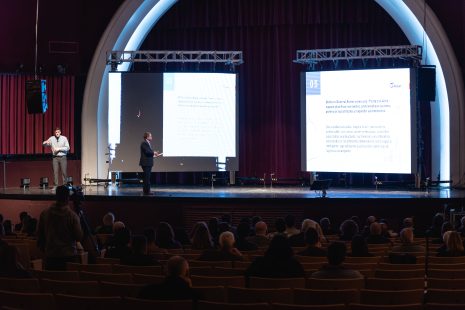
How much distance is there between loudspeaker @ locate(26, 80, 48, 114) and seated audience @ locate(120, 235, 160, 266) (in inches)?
336

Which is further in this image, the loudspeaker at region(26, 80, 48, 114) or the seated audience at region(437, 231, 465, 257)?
the loudspeaker at region(26, 80, 48, 114)

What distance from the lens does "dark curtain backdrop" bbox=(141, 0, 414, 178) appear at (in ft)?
59.8

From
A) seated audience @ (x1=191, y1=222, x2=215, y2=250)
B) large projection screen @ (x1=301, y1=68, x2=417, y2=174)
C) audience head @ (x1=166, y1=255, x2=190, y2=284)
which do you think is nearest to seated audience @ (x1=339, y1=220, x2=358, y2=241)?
seated audience @ (x1=191, y1=222, x2=215, y2=250)

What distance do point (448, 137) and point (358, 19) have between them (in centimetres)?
396

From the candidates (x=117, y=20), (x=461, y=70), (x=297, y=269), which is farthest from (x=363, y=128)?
(x=297, y=269)

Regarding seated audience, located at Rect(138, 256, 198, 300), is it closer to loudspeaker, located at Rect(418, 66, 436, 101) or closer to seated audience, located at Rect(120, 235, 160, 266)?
seated audience, located at Rect(120, 235, 160, 266)

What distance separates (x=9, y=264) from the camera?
19.1 ft

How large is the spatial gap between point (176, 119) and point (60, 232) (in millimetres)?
10113

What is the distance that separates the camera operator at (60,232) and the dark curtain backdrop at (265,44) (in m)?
12.1

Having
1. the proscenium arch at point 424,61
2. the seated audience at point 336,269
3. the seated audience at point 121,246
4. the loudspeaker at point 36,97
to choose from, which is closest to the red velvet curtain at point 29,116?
the proscenium arch at point 424,61

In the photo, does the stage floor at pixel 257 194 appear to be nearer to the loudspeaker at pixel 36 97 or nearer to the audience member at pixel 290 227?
the loudspeaker at pixel 36 97

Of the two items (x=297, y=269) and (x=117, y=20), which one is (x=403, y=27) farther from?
(x=297, y=269)

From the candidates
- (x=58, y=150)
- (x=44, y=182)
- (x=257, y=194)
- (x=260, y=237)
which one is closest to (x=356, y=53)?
(x=257, y=194)

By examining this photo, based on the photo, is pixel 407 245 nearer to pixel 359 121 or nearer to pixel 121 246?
pixel 121 246
